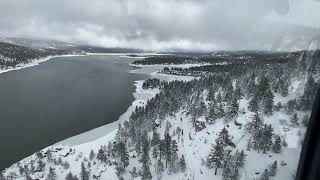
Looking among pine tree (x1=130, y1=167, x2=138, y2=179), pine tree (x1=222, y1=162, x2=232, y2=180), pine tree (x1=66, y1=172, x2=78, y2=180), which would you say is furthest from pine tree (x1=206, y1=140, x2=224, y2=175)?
pine tree (x1=66, y1=172, x2=78, y2=180)

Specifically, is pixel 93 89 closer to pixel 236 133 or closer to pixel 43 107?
pixel 43 107

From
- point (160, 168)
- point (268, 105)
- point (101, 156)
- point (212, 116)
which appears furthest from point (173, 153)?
point (212, 116)

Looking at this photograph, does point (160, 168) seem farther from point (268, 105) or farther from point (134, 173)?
point (268, 105)

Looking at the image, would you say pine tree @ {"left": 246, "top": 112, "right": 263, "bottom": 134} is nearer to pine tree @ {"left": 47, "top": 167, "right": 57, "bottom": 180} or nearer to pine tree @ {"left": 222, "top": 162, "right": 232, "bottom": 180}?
pine tree @ {"left": 222, "top": 162, "right": 232, "bottom": 180}

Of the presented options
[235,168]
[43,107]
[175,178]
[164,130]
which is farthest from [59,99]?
[235,168]

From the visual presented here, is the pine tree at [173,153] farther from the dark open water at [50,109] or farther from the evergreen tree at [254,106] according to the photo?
the dark open water at [50,109]

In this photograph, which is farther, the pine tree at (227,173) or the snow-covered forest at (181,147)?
the snow-covered forest at (181,147)

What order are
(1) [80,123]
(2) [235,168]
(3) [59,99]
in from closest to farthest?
(2) [235,168]
(1) [80,123]
(3) [59,99]

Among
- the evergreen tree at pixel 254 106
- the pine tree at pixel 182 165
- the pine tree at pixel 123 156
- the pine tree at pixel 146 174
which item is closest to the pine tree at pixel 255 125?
the evergreen tree at pixel 254 106
